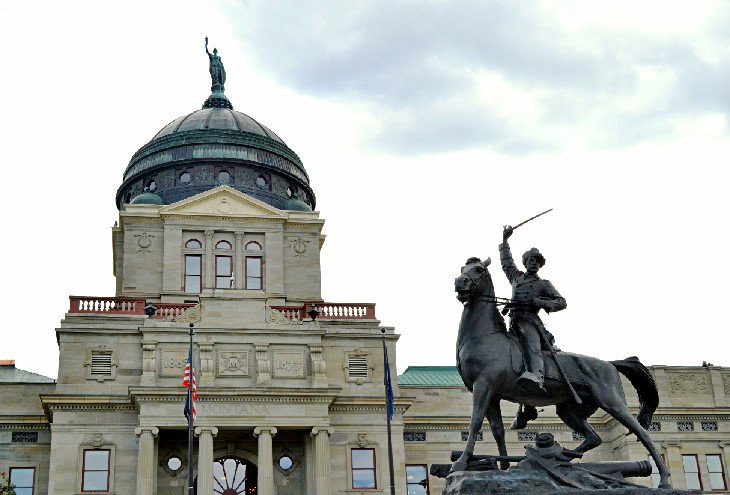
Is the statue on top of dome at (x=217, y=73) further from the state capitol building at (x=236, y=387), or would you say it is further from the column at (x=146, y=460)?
the column at (x=146, y=460)

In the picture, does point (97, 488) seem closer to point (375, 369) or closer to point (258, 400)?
point (258, 400)

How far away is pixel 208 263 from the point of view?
5491cm

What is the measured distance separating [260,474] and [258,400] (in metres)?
3.18

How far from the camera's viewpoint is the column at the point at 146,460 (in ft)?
141

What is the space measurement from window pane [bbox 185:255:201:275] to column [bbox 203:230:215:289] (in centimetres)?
43

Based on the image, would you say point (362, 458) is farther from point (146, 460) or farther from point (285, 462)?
point (146, 460)

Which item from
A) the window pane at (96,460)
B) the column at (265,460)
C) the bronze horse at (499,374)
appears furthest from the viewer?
the window pane at (96,460)

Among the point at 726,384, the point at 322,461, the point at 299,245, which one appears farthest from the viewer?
the point at 299,245

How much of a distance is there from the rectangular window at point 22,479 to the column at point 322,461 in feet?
44.6

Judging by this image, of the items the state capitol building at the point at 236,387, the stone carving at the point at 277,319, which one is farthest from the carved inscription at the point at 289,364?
the stone carving at the point at 277,319

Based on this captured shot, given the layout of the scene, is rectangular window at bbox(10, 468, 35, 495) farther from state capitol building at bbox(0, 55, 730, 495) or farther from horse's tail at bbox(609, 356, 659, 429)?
horse's tail at bbox(609, 356, 659, 429)

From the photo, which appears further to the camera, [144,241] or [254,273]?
[254,273]

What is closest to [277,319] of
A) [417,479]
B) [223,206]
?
[223,206]

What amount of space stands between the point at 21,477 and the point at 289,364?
1355 centimetres
